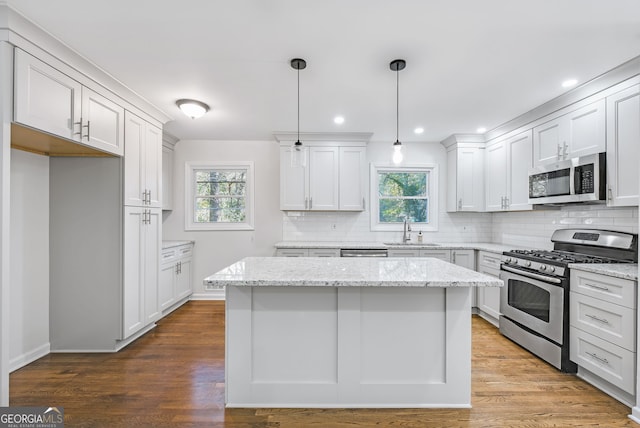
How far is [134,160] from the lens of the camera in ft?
10.8

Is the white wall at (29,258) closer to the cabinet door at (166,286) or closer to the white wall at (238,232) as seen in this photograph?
the cabinet door at (166,286)

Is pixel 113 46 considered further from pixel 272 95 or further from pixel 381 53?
pixel 381 53

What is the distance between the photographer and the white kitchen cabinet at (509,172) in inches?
149

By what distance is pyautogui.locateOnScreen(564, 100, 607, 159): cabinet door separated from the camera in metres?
2.78

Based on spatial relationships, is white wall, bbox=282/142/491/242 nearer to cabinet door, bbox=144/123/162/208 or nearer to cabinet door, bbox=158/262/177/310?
cabinet door, bbox=158/262/177/310

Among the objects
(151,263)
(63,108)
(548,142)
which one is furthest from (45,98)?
(548,142)

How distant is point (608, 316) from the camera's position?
236cm

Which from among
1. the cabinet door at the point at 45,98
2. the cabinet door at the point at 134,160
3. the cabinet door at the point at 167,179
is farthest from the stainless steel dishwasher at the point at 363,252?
the cabinet door at the point at 45,98

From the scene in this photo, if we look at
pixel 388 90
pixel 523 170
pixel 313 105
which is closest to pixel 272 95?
pixel 313 105

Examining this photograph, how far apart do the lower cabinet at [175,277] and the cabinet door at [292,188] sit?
5.00ft

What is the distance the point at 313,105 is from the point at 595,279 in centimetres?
285

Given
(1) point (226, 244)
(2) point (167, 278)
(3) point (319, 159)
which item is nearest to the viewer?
(2) point (167, 278)

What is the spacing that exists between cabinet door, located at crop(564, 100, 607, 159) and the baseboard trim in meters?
5.14

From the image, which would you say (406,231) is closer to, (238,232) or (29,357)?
(238,232)
